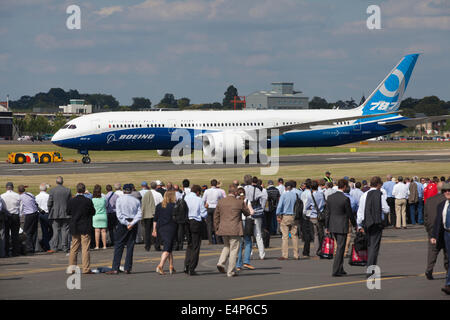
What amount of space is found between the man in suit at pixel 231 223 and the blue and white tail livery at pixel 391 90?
45390 mm

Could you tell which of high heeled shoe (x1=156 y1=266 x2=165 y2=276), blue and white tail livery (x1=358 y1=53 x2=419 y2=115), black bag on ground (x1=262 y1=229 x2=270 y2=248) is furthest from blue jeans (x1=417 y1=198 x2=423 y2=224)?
blue and white tail livery (x1=358 y1=53 x2=419 y2=115)

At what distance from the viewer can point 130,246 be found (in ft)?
52.1

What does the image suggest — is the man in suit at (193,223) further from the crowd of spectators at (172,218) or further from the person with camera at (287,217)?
the person with camera at (287,217)

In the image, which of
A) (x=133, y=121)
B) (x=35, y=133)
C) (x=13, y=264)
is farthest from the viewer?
(x=35, y=133)

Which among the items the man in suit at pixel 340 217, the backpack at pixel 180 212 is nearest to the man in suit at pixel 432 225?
the man in suit at pixel 340 217

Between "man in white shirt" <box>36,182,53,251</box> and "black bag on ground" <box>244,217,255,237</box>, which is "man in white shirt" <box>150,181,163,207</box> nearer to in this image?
"man in white shirt" <box>36,182,53,251</box>

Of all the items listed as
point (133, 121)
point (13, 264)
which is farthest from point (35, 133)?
point (13, 264)

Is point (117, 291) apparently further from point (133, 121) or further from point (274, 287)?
point (133, 121)

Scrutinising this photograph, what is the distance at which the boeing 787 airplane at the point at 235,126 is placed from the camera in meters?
52.6

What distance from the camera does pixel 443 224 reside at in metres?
13.6

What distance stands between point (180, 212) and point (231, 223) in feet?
3.85

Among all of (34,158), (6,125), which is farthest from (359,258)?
(6,125)
